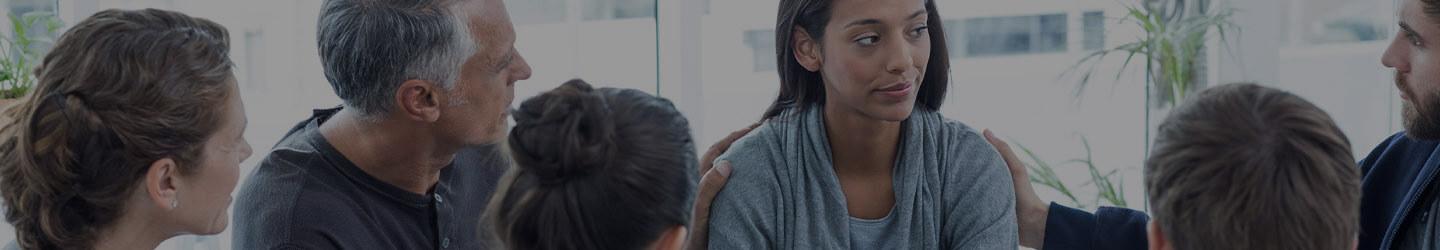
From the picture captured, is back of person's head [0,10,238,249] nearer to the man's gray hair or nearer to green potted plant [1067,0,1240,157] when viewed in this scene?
the man's gray hair

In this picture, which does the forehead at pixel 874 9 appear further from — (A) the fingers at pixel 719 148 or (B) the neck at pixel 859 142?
(A) the fingers at pixel 719 148

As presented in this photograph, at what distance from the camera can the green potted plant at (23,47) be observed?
9.49ft

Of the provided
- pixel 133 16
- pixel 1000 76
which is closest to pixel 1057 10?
pixel 1000 76

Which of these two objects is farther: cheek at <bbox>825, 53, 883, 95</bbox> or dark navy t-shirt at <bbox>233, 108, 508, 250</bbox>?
cheek at <bbox>825, 53, 883, 95</bbox>

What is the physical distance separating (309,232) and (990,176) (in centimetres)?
95

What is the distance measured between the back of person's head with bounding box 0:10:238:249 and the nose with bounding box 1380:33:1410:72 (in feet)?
5.16

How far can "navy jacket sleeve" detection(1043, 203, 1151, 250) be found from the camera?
7.89ft

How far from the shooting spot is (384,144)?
2.14 m

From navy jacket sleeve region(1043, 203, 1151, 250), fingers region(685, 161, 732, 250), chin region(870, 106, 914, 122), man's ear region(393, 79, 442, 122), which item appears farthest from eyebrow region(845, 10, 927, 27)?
man's ear region(393, 79, 442, 122)

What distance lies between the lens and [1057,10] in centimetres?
360

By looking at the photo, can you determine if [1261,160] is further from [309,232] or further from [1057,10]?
[1057,10]

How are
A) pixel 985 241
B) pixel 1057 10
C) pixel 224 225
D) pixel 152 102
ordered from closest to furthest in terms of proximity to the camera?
pixel 152 102 < pixel 224 225 < pixel 985 241 < pixel 1057 10

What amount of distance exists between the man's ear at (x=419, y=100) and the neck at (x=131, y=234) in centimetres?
43

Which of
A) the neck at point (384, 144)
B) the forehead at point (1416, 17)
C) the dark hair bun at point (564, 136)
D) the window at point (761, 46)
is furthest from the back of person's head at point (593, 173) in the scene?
the window at point (761, 46)
